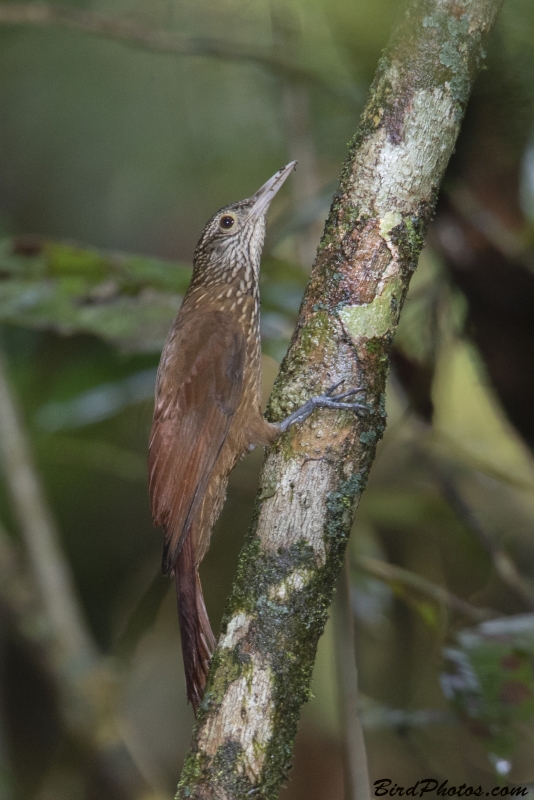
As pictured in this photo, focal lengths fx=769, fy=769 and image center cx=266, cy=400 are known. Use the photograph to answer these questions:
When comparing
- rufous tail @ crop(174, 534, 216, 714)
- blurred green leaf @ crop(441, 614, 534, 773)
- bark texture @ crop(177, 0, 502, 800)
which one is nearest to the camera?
bark texture @ crop(177, 0, 502, 800)

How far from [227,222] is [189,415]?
0.93 meters

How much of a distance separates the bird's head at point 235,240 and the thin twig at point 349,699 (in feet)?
4.07

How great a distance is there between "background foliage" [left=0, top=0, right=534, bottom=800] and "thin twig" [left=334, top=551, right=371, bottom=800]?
23 centimetres

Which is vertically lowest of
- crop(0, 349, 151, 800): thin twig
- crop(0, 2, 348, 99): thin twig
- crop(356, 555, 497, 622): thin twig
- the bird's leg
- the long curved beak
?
crop(0, 349, 151, 800): thin twig

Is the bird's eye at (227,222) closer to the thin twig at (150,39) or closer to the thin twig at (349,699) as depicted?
the thin twig at (150,39)

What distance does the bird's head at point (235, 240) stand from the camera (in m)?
2.90

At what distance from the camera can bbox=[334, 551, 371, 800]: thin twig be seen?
2.11 meters

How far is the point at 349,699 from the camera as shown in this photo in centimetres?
223

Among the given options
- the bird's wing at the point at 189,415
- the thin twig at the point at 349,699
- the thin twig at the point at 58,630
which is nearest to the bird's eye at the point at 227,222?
the bird's wing at the point at 189,415

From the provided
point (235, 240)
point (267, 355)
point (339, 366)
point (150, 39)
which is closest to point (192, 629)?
point (339, 366)

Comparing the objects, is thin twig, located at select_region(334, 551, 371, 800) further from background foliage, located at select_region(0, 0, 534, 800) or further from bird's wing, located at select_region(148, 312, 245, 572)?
bird's wing, located at select_region(148, 312, 245, 572)

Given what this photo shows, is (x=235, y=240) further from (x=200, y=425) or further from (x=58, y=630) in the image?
(x=58, y=630)

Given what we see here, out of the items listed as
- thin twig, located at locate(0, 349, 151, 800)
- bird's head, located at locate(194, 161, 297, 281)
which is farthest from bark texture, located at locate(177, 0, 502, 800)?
thin twig, located at locate(0, 349, 151, 800)

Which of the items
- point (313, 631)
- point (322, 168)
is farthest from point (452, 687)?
point (322, 168)
